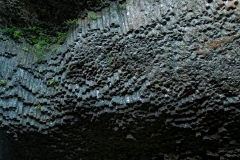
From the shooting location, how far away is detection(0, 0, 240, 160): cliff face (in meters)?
4.91

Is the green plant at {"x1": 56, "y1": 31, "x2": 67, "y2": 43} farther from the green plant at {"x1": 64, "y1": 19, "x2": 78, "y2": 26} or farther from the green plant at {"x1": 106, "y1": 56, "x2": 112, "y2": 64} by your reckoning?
the green plant at {"x1": 106, "y1": 56, "x2": 112, "y2": 64}

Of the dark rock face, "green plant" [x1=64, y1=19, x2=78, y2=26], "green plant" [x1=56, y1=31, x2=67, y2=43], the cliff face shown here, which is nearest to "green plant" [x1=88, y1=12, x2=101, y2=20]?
the cliff face

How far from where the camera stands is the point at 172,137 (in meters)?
5.32

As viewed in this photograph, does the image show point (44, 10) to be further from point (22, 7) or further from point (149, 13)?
point (149, 13)

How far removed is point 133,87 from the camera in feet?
17.7

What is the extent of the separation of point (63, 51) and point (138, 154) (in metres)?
2.70

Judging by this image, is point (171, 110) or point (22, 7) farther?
point (22, 7)

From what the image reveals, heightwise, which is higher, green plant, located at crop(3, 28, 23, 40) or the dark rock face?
the dark rock face

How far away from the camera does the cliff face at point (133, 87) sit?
491 centimetres

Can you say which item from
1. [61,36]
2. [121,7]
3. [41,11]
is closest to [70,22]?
[61,36]

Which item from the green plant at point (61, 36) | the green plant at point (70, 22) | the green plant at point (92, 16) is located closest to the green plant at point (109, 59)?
the green plant at point (92, 16)

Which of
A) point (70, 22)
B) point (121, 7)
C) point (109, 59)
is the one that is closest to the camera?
point (109, 59)

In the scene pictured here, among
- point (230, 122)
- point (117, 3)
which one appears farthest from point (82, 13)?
point (230, 122)

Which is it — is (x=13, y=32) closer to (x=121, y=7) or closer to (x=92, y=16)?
(x=92, y=16)
